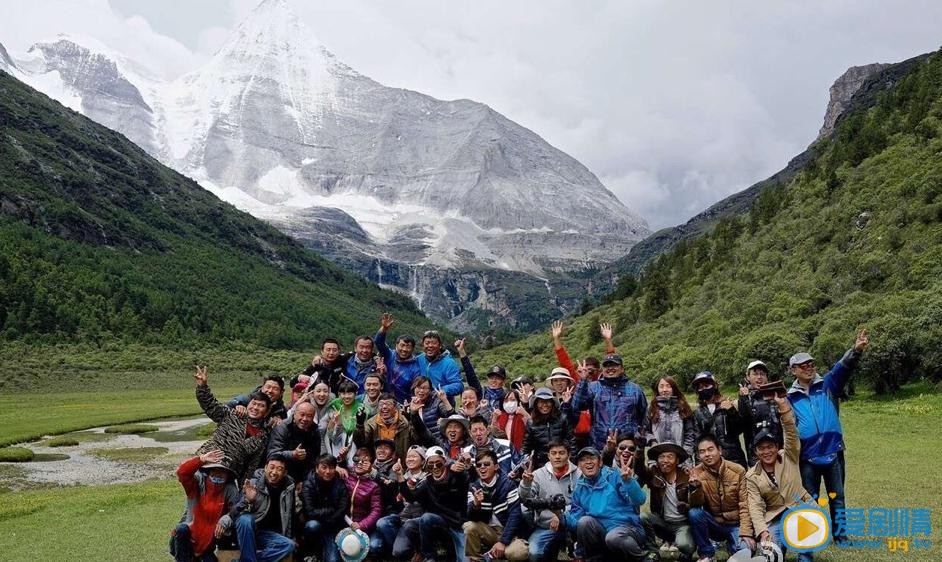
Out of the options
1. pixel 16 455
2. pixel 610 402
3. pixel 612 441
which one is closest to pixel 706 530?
pixel 612 441

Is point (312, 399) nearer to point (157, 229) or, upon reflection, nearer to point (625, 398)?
point (625, 398)

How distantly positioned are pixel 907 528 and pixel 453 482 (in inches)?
272

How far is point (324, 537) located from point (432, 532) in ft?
5.16

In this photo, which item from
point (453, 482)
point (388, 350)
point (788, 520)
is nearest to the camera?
Result: point (788, 520)

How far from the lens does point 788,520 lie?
27.7 ft

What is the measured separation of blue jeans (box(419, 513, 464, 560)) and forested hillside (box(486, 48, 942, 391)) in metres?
21.6

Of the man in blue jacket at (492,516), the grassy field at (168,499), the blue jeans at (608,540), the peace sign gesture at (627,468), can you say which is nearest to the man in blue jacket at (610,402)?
the peace sign gesture at (627,468)

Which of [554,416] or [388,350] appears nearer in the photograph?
[554,416]

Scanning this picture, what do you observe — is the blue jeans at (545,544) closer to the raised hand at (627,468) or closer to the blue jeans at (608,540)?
the blue jeans at (608,540)

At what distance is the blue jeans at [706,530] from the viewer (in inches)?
343

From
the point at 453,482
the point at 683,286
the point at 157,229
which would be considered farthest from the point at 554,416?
the point at 157,229

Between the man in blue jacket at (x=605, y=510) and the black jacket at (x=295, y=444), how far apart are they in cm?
400

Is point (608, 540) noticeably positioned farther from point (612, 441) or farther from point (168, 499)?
point (168, 499)

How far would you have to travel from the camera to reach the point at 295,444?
1020 cm
